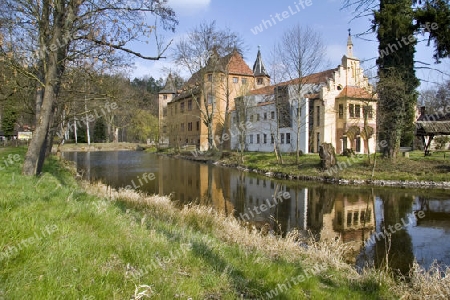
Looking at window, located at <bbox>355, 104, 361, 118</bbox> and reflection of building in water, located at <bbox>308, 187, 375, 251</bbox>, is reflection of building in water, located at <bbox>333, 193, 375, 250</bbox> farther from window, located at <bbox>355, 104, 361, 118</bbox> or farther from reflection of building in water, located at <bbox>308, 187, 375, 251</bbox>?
window, located at <bbox>355, 104, 361, 118</bbox>

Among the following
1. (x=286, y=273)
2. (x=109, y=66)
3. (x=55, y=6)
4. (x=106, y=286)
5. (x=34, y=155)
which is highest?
(x=55, y=6)

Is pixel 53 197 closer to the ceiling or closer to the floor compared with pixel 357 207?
closer to the ceiling

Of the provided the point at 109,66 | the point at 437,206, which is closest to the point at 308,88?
the point at 437,206

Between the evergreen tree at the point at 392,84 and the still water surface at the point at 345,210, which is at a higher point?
the evergreen tree at the point at 392,84

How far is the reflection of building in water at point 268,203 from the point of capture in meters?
12.2

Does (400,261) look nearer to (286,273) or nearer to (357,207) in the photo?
(286,273)

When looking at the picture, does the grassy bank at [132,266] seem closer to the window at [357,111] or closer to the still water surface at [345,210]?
the still water surface at [345,210]

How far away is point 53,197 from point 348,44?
37.2 m

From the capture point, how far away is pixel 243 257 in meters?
5.23

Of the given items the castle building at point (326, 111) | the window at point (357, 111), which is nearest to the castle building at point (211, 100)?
the castle building at point (326, 111)

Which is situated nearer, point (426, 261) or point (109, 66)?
point (426, 261)

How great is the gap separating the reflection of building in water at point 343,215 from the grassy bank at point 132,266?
3944 millimetres

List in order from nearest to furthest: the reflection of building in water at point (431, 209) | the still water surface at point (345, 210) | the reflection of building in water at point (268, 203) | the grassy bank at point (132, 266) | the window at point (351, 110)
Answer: the grassy bank at point (132, 266) < the still water surface at point (345, 210) < the reflection of building in water at point (268, 203) < the reflection of building in water at point (431, 209) < the window at point (351, 110)

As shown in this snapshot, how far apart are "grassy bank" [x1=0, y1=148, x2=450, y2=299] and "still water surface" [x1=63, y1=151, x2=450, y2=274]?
2519 mm
